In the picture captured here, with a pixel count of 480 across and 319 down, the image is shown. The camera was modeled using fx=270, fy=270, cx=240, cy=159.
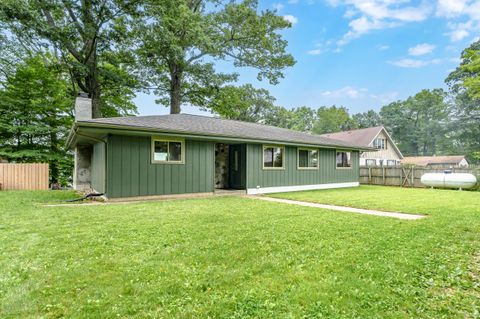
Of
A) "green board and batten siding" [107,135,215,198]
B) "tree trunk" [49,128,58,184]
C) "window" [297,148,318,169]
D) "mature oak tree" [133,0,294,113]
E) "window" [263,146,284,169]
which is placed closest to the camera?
"green board and batten siding" [107,135,215,198]

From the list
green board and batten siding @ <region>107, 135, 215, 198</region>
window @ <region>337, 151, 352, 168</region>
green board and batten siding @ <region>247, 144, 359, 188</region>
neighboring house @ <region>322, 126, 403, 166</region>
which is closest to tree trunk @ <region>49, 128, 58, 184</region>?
green board and batten siding @ <region>107, 135, 215, 198</region>

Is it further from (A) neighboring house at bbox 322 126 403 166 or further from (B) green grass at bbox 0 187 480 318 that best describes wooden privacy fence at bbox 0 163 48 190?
(A) neighboring house at bbox 322 126 403 166

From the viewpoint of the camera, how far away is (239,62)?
18.8 m

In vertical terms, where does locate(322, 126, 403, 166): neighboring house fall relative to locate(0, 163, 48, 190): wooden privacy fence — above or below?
above

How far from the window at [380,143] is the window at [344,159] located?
13.6 meters

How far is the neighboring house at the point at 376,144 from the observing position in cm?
2642

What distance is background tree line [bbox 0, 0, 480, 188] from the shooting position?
46.5 ft

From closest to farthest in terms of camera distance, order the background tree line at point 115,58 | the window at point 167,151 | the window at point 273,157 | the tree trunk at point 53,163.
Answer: the window at point 167,151 → the window at point 273,157 → the background tree line at point 115,58 → the tree trunk at point 53,163

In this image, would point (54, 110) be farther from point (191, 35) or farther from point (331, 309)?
point (331, 309)

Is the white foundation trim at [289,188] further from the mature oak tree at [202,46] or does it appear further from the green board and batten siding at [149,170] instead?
the mature oak tree at [202,46]

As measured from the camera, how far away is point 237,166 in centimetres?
1150

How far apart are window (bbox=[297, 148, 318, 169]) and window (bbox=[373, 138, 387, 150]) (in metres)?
16.6

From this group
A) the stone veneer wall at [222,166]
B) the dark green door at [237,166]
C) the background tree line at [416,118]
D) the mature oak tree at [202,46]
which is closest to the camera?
the dark green door at [237,166]

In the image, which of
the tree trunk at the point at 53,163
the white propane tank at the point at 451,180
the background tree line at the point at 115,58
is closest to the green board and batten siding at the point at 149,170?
the background tree line at the point at 115,58
